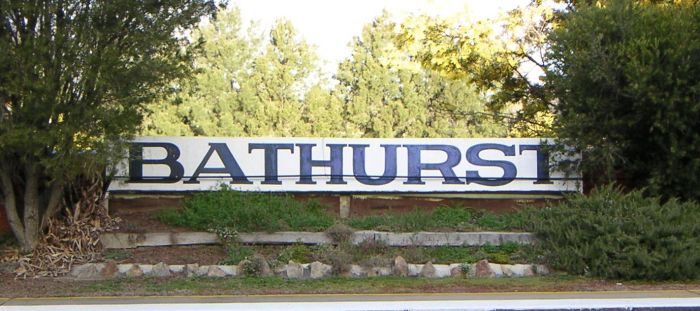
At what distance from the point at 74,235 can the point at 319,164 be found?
4654mm

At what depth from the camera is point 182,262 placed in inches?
490

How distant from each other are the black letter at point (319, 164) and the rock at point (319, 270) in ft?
10.2

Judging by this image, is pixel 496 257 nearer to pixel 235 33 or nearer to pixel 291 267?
pixel 291 267

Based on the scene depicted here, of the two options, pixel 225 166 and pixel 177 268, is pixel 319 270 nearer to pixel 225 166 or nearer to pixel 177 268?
pixel 177 268

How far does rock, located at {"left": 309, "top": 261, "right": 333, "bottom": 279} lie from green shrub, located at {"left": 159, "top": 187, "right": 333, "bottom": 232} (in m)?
1.50

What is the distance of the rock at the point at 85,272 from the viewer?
1179 cm

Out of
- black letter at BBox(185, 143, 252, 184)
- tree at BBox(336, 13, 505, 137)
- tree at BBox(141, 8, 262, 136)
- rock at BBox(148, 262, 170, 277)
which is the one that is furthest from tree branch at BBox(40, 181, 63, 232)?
tree at BBox(336, 13, 505, 137)

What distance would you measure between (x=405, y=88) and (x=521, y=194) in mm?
A: 14520

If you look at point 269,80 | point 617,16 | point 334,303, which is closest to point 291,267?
point 334,303

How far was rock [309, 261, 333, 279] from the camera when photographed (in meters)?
11.8

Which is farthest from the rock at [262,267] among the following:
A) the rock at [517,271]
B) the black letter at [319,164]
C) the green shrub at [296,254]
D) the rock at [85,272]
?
the rock at [517,271]

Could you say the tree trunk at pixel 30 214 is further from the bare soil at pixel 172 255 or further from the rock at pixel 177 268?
the rock at pixel 177 268

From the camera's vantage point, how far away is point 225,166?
48.1 feet

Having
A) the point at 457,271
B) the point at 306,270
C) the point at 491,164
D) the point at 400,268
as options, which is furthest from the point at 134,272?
the point at 491,164
